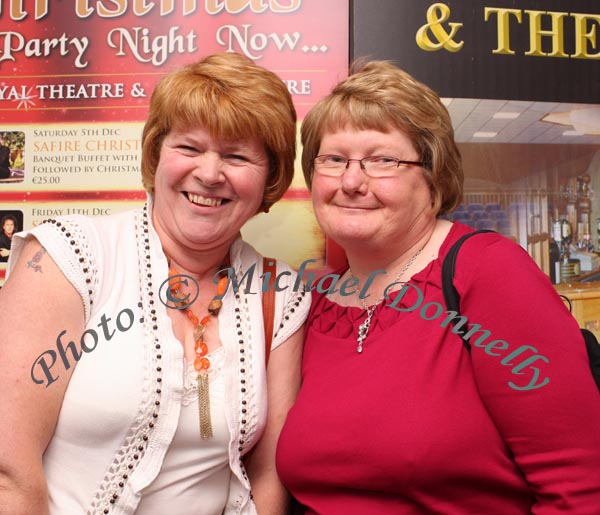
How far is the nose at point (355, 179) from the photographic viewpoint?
1360 mm

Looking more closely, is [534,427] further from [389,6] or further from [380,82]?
[389,6]

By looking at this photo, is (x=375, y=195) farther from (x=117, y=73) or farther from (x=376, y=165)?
(x=117, y=73)

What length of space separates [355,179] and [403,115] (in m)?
0.18

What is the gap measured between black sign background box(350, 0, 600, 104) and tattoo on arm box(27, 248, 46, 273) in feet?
3.97

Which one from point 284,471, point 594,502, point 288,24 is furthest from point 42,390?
point 288,24

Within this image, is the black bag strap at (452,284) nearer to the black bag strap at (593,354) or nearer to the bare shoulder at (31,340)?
the black bag strap at (593,354)

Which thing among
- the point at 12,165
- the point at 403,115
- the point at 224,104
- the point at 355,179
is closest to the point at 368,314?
the point at 355,179

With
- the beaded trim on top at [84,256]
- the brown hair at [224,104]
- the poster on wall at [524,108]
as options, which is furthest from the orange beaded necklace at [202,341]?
the poster on wall at [524,108]

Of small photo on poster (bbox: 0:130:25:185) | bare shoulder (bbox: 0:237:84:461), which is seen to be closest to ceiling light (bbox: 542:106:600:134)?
bare shoulder (bbox: 0:237:84:461)

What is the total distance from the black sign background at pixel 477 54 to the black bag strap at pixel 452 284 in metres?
0.85

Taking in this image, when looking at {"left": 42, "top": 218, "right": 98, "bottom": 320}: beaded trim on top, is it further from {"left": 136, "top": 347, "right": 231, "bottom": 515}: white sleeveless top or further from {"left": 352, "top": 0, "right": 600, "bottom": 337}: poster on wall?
{"left": 352, "top": 0, "right": 600, "bottom": 337}: poster on wall

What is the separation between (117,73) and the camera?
1.96 meters

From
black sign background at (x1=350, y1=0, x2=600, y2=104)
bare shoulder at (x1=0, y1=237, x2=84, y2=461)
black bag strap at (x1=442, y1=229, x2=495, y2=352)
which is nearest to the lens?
bare shoulder at (x1=0, y1=237, x2=84, y2=461)

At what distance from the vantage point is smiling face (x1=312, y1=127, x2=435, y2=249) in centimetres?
137
